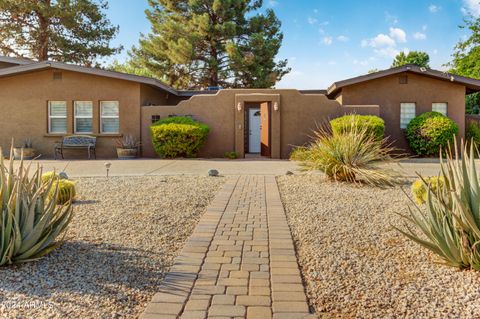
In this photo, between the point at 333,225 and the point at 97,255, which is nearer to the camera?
the point at 97,255

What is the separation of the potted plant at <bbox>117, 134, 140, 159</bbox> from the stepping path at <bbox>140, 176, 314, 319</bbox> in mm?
10771

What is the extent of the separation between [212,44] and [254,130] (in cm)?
889

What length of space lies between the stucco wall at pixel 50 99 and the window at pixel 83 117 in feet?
0.83

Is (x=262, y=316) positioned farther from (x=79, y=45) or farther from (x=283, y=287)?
(x=79, y=45)

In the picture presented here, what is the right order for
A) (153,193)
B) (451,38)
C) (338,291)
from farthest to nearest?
1. (451,38)
2. (153,193)
3. (338,291)

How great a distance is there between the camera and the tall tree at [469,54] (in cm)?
2910

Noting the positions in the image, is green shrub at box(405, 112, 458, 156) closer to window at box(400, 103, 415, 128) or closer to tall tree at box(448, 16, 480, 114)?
window at box(400, 103, 415, 128)

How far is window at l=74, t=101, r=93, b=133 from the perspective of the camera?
16.5 m

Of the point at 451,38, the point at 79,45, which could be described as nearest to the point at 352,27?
the point at 451,38

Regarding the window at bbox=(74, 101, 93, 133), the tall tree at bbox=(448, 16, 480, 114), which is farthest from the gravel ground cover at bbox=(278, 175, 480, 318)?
the tall tree at bbox=(448, 16, 480, 114)

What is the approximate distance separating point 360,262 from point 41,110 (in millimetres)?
16327

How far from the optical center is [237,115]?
623 inches

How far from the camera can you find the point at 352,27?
21453mm

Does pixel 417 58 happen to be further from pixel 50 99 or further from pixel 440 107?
pixel 50 99
